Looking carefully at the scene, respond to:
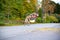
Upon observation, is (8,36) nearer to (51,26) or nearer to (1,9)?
(1,9)

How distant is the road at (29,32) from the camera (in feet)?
4.62

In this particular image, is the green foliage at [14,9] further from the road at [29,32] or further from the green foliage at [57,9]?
the green foliage at [57,9]

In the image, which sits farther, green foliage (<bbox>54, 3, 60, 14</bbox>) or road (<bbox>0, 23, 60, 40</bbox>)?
green foliage (<bbox>54, 3, 60, 14</bbox>)

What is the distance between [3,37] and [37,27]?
0.34 meters

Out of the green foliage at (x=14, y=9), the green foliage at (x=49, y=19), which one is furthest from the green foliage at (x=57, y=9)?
the green foliage at (x=14, y=9)

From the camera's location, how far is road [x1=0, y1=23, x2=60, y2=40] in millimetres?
1407

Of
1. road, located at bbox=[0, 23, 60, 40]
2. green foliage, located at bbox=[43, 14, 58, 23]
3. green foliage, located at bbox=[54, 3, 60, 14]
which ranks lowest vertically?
Answer: road, located at bbox=[0, 23, 60, 40]

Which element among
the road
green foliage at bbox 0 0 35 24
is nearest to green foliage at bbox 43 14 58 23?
the road

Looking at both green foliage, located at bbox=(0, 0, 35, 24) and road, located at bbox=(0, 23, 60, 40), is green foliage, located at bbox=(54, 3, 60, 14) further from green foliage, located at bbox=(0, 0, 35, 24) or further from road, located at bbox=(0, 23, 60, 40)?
green foliage, located at bbox=(0, 0, 35, 24)

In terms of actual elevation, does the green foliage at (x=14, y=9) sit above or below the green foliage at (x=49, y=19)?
above

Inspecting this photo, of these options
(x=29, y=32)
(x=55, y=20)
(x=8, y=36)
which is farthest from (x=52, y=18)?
(x=8, y=36)

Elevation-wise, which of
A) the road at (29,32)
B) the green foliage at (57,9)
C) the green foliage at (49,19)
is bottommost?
the road at (29,32)

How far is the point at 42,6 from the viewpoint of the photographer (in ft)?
4.88

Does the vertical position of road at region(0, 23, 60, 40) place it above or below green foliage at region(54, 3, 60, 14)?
below
